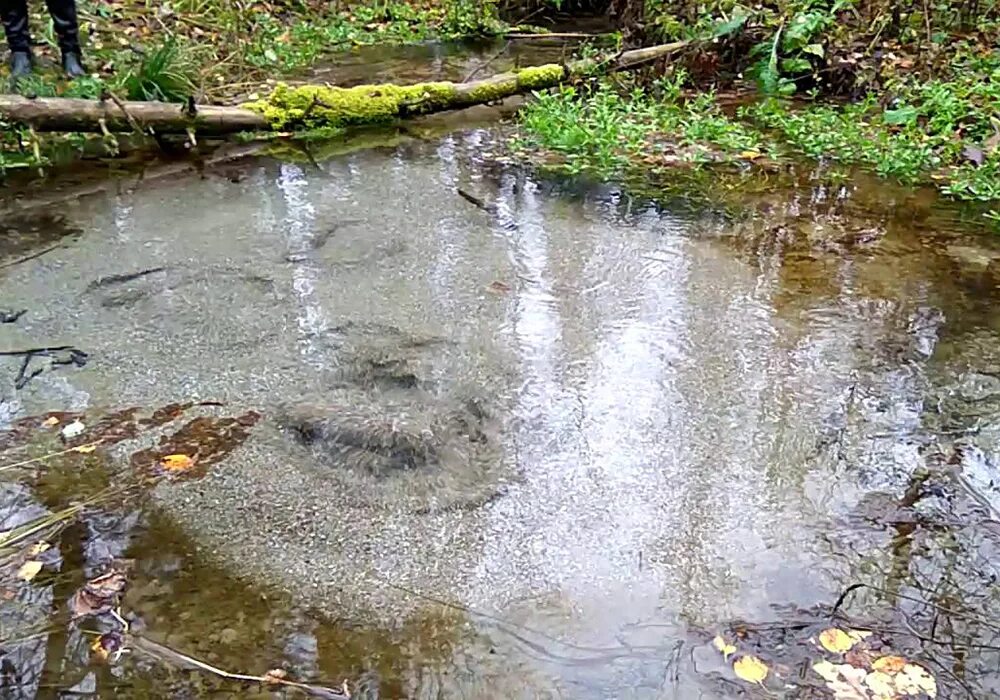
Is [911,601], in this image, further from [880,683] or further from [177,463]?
[177,463]

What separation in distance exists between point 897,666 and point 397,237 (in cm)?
290

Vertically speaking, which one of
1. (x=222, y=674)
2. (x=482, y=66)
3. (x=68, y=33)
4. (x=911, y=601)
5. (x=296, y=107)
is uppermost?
(x=68, y=33)

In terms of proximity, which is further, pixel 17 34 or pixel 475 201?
pixel 17 34

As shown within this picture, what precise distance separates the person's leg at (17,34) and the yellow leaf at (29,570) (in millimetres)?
4623

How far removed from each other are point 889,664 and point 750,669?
305mm

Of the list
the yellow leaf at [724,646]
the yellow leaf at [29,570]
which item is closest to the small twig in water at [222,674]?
the yellow leaf at [29,570]

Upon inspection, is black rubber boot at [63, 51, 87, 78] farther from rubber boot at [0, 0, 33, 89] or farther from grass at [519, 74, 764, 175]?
grass at [519, 74, 764, 175]

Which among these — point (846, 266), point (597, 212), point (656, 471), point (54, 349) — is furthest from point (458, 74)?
point (656, 471)

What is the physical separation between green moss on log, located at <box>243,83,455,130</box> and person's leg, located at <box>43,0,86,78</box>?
4.35ft

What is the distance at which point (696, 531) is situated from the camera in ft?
7.76

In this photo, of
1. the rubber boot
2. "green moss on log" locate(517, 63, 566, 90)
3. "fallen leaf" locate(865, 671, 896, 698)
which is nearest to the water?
"fallen leaf" locate(865, 671, 896, 698)

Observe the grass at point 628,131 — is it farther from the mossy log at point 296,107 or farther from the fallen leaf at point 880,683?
the fallen leaf at point 880,683

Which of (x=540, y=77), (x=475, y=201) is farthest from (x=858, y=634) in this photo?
(x=540, y=77)

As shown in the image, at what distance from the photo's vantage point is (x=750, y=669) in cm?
193
